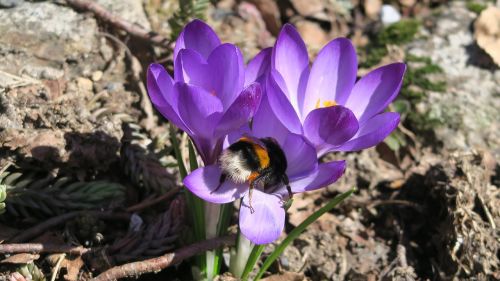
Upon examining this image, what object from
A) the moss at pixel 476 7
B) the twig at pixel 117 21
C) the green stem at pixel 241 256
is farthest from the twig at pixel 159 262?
the moss at pixel 476 7

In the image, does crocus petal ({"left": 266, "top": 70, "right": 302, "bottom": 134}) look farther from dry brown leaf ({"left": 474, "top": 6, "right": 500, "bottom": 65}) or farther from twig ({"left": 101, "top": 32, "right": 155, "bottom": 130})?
dry brown leaf ({"left": 474, "top": 6, "right": 500, "bottom": 65})

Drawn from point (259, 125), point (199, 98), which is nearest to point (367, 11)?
point (259, 125)

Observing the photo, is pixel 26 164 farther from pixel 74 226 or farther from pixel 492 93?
pixel 492 93

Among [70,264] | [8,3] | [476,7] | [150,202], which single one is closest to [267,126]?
[150,202]

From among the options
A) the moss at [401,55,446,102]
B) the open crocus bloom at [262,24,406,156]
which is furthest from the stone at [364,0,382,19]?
the open crocus bloom at [262,24,406,156]

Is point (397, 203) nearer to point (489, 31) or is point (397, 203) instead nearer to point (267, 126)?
point (267, 126)

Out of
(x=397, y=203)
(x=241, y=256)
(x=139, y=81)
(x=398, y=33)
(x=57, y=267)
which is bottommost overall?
(x=397, y=203)

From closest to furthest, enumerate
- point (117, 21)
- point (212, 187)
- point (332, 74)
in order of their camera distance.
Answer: point (212, 187), point (332, 74), point (117, 21)
